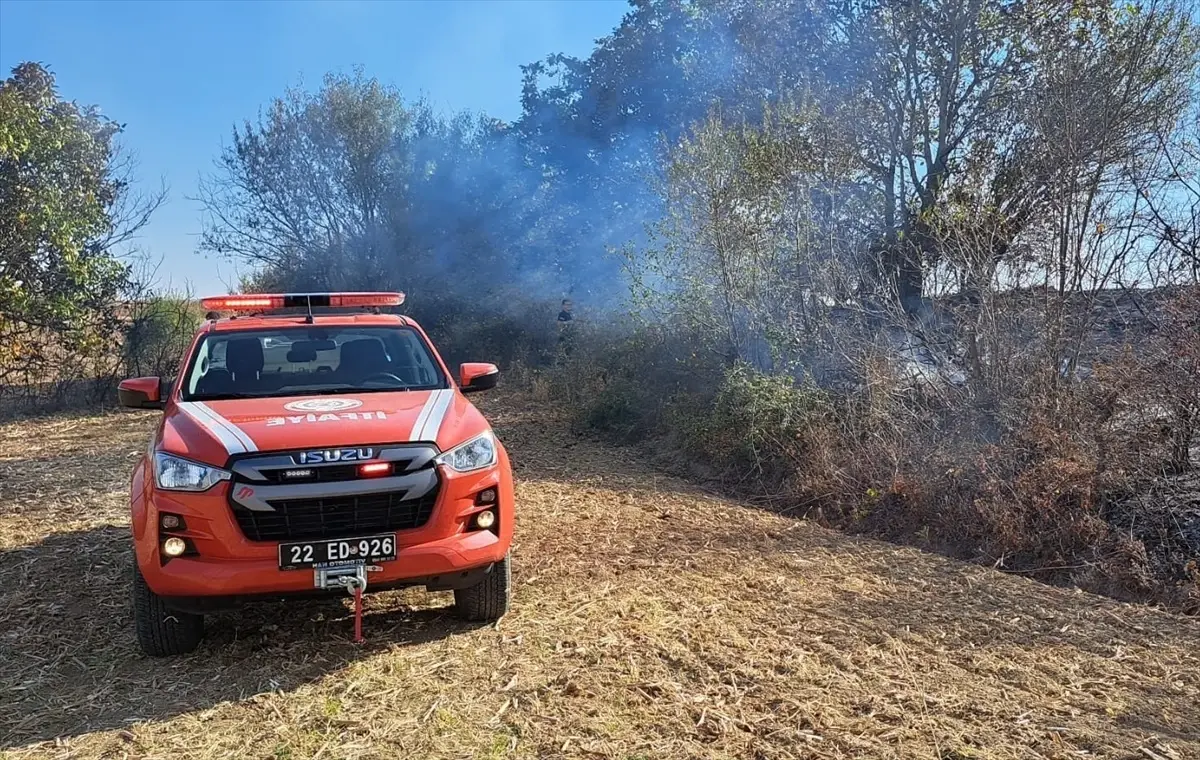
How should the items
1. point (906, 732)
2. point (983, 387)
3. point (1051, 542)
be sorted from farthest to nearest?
1. point (983, 387)
2. point (1051, 542)
3. point (906, 732)

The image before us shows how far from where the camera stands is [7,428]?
11.4 m

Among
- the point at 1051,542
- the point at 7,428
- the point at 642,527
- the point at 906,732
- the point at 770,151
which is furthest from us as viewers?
the point at 7,428

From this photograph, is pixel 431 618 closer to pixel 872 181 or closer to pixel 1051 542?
pixel 1051 542

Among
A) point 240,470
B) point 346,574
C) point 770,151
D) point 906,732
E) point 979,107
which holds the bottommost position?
point 906,732

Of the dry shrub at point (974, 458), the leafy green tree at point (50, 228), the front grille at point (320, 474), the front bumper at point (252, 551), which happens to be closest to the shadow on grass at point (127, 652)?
the front bumper at point (252, 551)

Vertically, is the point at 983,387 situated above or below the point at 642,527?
above

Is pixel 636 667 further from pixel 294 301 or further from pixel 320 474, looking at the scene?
pixel 294 301

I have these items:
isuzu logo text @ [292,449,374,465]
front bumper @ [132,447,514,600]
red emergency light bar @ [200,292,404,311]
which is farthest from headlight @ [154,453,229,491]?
red emergency light bar @ [200,292,404,311]

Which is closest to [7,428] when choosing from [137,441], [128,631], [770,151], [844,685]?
[137,441]

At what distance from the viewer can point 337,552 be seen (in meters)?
3.60

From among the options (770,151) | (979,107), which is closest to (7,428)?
(770,151)

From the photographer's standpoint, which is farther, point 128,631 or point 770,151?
point 770,151

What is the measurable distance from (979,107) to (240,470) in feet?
38.4

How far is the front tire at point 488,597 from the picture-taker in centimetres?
418
